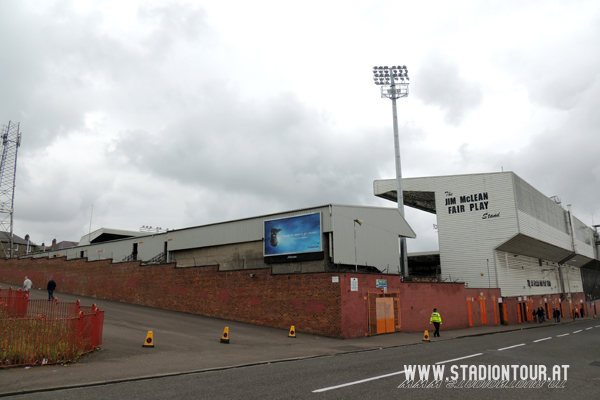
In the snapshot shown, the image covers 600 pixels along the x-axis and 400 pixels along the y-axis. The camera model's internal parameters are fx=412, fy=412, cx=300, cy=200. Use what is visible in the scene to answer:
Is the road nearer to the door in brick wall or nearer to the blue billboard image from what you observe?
the door in brick wall

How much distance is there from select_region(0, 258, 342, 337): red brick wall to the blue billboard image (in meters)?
5.33

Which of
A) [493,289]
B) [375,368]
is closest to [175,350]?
[375,368]

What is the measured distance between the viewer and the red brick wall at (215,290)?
2181 centimetres

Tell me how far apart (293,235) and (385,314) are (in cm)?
902

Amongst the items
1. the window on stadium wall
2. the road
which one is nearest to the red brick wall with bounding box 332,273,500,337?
the road

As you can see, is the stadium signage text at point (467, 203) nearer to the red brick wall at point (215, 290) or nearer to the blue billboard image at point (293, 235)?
the blue billboard image at point (293, 235)

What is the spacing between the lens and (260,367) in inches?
460

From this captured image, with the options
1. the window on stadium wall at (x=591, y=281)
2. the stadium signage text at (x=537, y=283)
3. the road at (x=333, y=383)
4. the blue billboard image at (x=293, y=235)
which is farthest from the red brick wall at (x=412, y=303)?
the window on stadium wall at (x=591, y=281)

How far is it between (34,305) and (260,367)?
10.1 metres

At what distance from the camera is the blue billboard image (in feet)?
94.7

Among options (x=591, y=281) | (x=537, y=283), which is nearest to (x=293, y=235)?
(x=537, y=283)

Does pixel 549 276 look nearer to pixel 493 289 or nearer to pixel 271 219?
pixel 493 289

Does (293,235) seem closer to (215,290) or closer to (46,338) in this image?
(215,290)

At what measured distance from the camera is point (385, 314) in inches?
943
